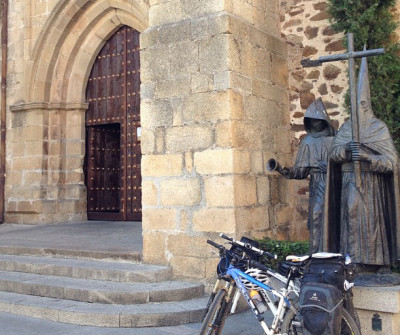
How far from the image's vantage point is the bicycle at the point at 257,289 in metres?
3.43

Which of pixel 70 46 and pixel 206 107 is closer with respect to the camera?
pixel 206 107

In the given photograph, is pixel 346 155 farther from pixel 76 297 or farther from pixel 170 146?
pixel 76 297

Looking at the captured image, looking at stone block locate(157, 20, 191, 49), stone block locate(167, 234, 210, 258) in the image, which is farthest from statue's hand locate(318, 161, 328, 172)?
stone block locate(157, 20, 191, 49)

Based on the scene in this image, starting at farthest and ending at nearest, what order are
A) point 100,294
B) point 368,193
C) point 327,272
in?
point 100,294 < point 368,193 < point 327,272

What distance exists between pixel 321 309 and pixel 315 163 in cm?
213

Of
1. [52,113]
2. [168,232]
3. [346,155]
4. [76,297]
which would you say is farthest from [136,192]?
[346,155]

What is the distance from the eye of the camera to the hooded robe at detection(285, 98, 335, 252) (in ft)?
15.6

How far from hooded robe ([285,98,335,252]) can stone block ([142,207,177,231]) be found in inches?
54.4

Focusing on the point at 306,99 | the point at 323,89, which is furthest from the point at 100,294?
the point at 323,89

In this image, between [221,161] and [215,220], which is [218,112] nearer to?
[221,161]

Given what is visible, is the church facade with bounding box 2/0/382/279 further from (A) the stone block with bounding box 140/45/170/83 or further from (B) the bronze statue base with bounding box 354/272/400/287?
(B) the bronze statue base with bounding box 354/272/400/287

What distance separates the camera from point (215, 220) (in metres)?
5.24

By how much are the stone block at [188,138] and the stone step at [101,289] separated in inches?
56.7

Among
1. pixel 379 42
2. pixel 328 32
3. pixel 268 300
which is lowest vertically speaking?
pixel 268 300
